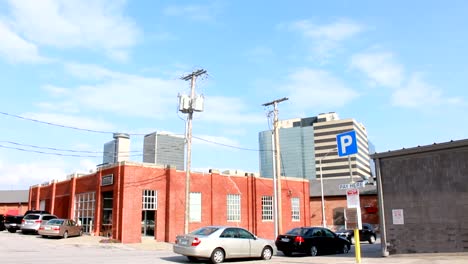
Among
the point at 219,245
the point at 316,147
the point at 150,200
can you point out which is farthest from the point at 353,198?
the point at 316,147

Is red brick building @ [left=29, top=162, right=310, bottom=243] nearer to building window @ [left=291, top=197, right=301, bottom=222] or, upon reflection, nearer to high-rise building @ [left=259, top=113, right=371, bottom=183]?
building window @ [left=291, top=197, right=301, bottom=222]

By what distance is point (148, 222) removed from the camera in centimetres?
3344

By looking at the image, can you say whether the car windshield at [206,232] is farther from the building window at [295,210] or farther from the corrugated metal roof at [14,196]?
the corrugated metal roof at [14,196]

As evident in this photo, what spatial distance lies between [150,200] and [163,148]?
859 centimetres

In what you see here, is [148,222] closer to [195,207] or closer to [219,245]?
[195,207]

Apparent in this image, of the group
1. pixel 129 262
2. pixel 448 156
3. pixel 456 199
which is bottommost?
pixel 129 262

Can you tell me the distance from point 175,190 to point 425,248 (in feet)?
62.4

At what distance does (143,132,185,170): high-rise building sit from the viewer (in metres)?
38.3

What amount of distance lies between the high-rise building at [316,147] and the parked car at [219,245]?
95.0 metres

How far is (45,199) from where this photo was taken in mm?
43250

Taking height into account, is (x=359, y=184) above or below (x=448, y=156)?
below

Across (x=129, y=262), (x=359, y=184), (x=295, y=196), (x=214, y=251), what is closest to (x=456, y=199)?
(x=359, y=184)

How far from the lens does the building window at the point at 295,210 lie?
41125 millimetres

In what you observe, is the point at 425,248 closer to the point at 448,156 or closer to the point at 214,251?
the point at 448,156
